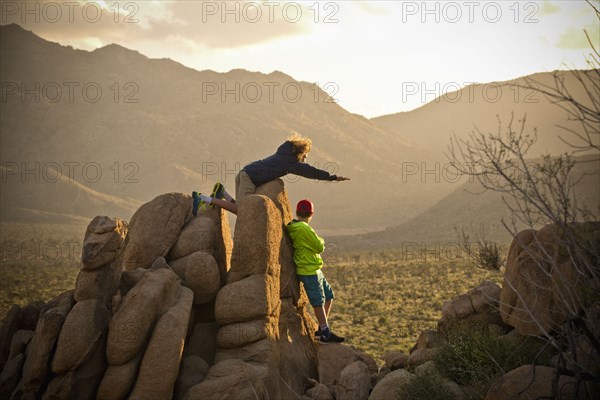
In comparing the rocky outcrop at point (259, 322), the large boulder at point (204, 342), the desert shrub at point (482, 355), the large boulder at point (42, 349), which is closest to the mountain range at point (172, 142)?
the desert shrub at point (482, 355)

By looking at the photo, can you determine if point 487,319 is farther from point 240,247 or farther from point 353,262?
point 353,262

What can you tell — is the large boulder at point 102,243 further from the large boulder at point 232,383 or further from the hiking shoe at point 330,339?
the hiking shoe at point 330,339

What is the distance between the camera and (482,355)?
9.73m

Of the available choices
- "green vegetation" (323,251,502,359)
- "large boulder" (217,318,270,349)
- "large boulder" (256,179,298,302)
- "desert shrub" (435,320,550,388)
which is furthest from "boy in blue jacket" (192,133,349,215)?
"green vegetation" (323,251,502,359)

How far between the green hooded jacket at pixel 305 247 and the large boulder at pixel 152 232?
8.09 feet

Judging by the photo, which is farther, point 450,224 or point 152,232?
point 450,224

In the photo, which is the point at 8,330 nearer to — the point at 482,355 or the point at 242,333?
the point at 242,333

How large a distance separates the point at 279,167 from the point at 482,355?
218 inches

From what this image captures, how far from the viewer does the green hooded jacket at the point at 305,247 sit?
36.9 feet

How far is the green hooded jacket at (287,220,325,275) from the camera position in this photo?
1126 centimetres

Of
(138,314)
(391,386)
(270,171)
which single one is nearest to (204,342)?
(138,314)

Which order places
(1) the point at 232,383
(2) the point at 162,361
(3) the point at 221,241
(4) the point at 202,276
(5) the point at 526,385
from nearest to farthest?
(5) the point at 526,385 < (2) the point at 162,361 < (1) the point at 232,383 < (4) the point at 202,276 < (3) the point at 221,241

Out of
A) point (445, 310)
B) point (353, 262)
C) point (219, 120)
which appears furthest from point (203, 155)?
point (445, 310)

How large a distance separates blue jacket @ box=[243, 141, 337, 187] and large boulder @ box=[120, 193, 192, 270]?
1816 mm
